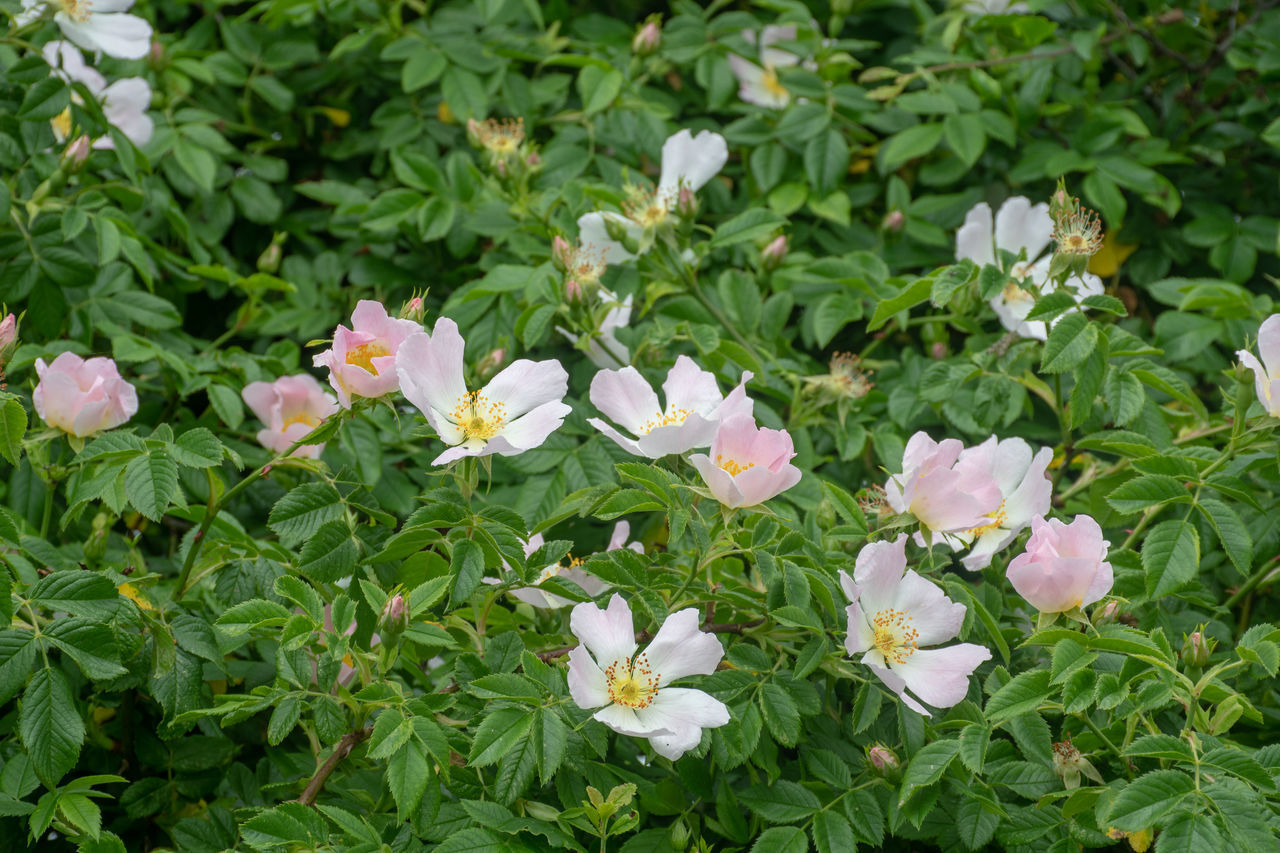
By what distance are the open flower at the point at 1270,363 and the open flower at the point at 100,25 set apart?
5.75ft

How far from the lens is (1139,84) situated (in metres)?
2.50

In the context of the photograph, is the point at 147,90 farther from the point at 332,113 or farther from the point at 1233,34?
the point at 1233,34

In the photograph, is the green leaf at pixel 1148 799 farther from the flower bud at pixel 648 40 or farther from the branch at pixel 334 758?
the flower bud at pixel 648 40

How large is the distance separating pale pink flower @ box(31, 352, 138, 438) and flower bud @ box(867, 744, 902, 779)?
1.02 meters

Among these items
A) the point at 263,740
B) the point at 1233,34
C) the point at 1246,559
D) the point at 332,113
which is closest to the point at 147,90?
the point at 332,113

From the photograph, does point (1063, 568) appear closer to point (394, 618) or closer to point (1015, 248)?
point (394, 618)

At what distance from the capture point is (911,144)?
7.42 feet

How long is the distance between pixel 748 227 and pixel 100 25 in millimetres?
1128

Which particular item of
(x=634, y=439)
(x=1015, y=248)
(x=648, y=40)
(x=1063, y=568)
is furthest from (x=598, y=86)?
(x=1063, y=568)

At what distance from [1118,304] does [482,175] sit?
1.23 m

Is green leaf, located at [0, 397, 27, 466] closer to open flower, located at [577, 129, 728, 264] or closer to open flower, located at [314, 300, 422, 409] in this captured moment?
open flower, located at [314, 300, 422, 409]

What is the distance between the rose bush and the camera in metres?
1.16

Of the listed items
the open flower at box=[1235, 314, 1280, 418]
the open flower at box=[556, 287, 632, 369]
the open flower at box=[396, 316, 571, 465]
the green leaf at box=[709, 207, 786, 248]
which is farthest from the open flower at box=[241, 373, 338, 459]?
the open flower at box=[1235, 314, 1280, 418]

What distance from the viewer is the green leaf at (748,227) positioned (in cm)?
190
